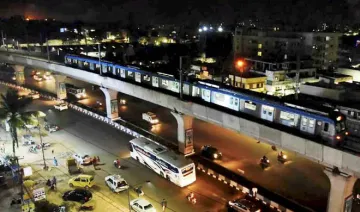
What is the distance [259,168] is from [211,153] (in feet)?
14.3

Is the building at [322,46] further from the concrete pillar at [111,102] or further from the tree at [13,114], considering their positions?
the tree at [13,114]

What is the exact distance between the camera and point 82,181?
2502 cm

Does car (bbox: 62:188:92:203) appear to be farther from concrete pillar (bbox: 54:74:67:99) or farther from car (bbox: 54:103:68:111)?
concrete pillar (bbox: 54:74:67:99)

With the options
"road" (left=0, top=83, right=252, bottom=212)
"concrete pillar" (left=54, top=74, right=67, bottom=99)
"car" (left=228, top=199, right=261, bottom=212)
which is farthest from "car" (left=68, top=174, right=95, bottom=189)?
"concrete pillar" (left=54, top=74, right=67, bottom=99)

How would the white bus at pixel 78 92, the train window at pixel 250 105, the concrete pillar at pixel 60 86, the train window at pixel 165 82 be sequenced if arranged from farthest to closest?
the white bus at pixel 78 92, the concrete pillar at pixel 60 86, the train window at pixel 165 82, the train window at pixel 250 105

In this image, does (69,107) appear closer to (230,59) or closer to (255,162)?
(255,162)

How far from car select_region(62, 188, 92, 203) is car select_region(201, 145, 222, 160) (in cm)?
1103

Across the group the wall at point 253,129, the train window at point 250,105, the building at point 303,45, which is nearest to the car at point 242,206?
the wall at point 253,129

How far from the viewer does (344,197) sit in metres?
19.7

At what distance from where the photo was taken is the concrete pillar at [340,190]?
19312mm

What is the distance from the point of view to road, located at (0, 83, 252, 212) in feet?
77.1

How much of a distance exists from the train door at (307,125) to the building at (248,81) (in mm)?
27305

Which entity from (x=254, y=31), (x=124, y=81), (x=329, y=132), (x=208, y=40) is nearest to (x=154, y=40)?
(x=208, y=40)

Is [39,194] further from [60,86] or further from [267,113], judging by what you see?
[60,86]
